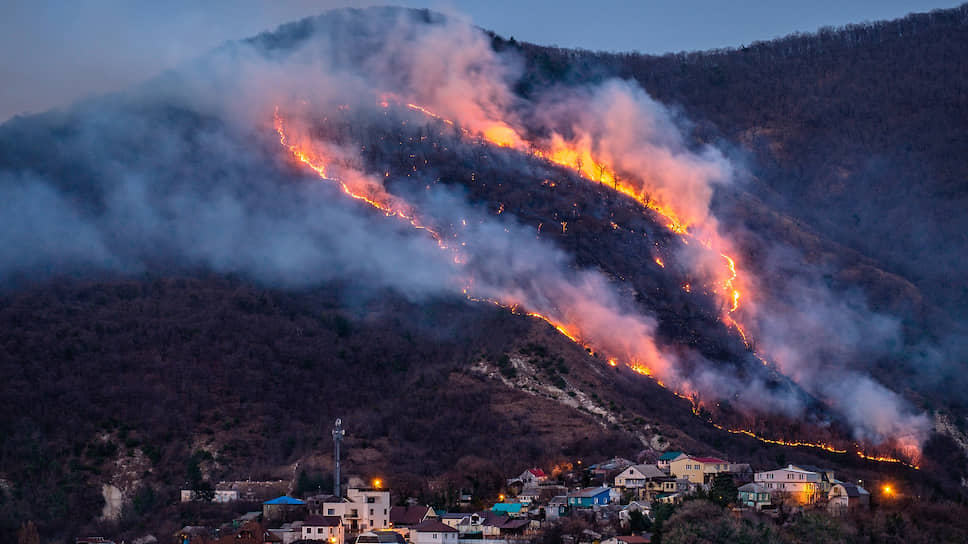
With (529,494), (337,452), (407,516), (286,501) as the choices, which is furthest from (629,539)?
(286,501)

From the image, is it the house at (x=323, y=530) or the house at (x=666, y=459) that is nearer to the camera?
the house at (x=323, y=530)

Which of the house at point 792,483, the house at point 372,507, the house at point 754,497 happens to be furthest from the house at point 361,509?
the house at point 792,483

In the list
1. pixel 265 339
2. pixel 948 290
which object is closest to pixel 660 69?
pixel 948 290

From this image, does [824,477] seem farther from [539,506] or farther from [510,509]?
[510,509]

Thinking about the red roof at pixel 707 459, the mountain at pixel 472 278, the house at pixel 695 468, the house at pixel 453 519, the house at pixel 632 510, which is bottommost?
the house at pixel 453 519

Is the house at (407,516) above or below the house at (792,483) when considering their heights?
below

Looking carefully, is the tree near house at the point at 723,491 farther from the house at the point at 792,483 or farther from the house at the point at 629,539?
the house at the point at 629,539
